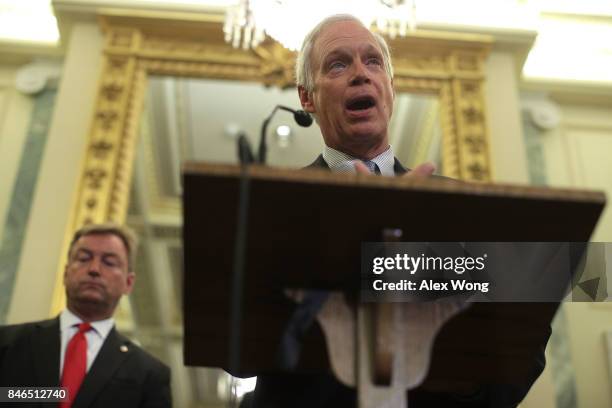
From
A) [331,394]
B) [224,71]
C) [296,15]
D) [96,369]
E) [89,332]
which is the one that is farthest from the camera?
[224,71]

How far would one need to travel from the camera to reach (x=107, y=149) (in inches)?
125

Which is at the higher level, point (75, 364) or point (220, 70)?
point (220, 70)

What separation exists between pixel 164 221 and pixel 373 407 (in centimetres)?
259

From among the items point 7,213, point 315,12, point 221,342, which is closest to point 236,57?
point 315,12

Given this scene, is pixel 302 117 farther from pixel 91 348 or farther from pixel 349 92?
pixel 91 348

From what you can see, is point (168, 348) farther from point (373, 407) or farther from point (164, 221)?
point (373, 407)

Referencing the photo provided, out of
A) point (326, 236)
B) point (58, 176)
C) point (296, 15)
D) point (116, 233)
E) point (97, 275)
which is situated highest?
point (296, 15)

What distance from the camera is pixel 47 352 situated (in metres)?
2.04

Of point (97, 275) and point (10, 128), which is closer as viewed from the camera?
point (97, 275)

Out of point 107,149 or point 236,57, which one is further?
point 236,57

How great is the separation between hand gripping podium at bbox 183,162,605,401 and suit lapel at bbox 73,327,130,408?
3.64ft

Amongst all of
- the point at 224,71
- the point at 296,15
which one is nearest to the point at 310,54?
the point at 296,15

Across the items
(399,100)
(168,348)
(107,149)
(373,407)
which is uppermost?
(399,100)

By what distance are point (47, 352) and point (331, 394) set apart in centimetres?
123
